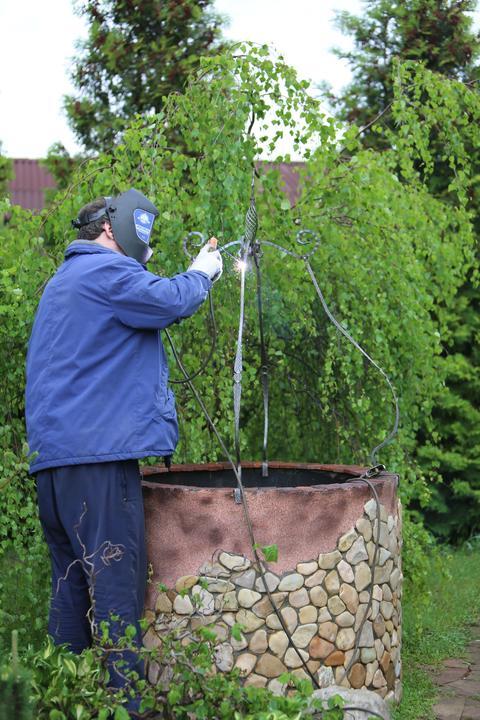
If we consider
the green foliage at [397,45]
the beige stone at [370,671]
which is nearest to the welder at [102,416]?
the beige stone at [370,671]

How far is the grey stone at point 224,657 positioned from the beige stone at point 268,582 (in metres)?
0.23

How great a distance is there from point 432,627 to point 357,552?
1.92 metres

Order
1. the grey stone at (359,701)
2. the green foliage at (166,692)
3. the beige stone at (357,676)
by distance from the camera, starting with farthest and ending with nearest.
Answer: the beige stone at (357,676)
the grey stone at (359,701)
the green foliage at (166,692)

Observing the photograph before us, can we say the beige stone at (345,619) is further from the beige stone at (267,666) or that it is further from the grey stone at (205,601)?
the grey stone at (205,601)

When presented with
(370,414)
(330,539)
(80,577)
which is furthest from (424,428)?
(80,577)

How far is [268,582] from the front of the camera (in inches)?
134

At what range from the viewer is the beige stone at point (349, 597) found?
353cm

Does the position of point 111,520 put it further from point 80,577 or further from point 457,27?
point 457,27

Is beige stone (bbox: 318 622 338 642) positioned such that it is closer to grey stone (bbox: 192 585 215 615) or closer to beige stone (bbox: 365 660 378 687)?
beige stone (bbox: 365 660 378 687)

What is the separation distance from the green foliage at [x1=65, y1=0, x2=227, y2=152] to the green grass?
453cm

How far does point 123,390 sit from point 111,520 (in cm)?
43

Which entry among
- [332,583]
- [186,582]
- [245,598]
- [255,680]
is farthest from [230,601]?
[332,583]

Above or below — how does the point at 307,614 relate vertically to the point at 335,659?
above

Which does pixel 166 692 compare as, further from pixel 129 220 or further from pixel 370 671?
pixel 129 220
